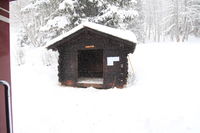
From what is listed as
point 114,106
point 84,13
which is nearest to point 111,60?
point 114,106

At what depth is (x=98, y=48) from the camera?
6.77 m

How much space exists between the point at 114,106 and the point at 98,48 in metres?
3.08

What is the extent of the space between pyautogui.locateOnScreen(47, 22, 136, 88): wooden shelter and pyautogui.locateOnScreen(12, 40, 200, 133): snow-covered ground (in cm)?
67

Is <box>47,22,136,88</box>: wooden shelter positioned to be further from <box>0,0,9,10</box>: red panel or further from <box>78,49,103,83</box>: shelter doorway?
<box>0,0,9,10</box>: red panel

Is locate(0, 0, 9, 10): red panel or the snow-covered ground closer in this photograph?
locate(0, 0, 9, 10): red panel

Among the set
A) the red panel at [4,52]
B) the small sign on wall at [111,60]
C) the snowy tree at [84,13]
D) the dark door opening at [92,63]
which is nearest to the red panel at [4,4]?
the red panel at [4,52]

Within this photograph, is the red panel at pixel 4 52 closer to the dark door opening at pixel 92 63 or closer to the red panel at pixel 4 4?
the red panel at pixel 4 4

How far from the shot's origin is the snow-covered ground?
3.41 metres

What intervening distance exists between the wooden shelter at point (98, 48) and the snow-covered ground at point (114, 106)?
26.2 inches

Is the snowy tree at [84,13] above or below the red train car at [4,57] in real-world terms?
above

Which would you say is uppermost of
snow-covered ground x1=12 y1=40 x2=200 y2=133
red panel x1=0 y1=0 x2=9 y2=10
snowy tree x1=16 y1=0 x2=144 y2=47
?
snowy tree x1=16 y1=0 x2=144 y2=47

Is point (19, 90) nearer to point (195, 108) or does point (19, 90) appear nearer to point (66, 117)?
point (66, 117)

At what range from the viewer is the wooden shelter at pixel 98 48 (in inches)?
252

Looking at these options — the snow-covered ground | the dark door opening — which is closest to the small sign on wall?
the snow-covered ground
